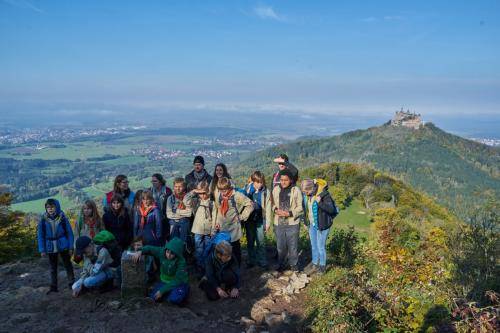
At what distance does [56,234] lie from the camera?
247 inches

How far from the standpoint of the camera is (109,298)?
5922 millimetres

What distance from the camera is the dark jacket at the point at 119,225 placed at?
6.47 metres

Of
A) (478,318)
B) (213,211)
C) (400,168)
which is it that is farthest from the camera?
(400,168)

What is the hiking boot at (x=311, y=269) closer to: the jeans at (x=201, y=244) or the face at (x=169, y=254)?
the jeans at (x=201, y=244)

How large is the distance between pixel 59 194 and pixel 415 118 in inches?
3994

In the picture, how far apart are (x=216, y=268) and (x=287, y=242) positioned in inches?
58.3

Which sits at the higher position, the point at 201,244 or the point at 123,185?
the point at 123,185

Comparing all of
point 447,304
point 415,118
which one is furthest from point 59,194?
point 415,118

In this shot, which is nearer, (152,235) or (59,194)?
(152,235)

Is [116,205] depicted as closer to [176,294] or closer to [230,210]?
[176,294]

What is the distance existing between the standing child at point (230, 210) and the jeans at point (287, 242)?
2.41 ft

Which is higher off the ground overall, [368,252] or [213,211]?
[213,211]

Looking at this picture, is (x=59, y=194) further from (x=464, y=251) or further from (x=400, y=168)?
(x=400, y=168)

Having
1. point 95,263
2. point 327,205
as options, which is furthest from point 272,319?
point 95,263
